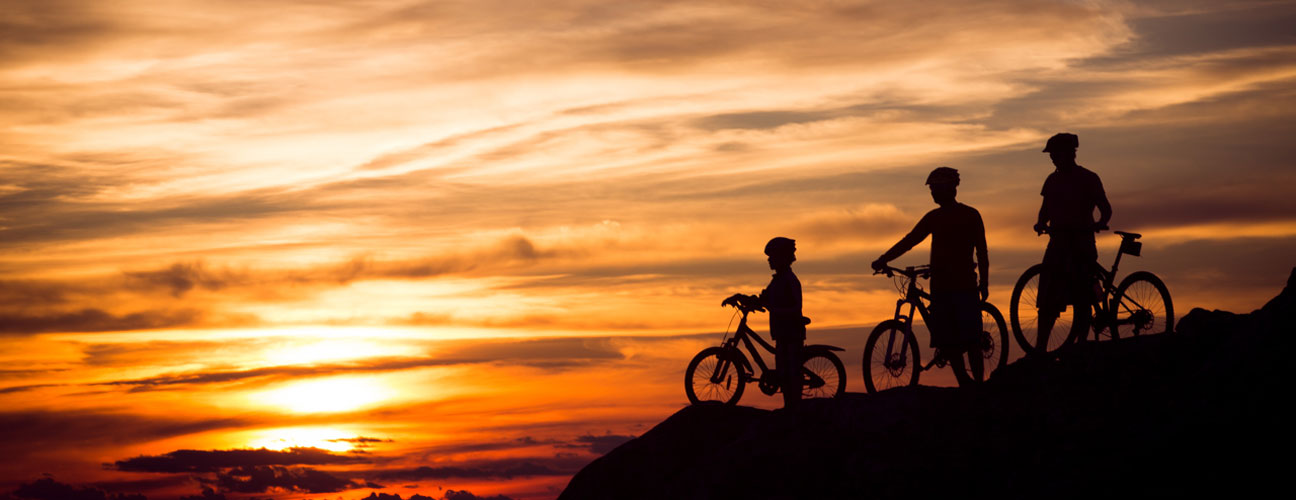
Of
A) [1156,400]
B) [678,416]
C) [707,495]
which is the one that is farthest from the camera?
[678,416]

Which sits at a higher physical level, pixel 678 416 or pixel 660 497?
pixel 678 416

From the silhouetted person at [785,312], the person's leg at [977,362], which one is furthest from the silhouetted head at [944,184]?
the silhouetted person at [785,312]

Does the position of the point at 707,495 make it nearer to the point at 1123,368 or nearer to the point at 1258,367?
the point at 1123,368

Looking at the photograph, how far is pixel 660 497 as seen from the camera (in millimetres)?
17641

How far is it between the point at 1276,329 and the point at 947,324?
401 centimetres

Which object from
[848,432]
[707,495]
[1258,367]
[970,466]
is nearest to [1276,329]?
[1258,367]

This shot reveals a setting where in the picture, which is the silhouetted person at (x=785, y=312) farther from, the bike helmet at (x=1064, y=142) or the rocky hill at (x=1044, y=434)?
the bike helmet at (x=1064, y=142)

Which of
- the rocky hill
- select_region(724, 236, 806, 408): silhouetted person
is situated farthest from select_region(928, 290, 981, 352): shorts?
select_region(724, 236, 806, 408): silhouetted person

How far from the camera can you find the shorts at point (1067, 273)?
16.6 meters

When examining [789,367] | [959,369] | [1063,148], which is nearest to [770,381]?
[789,367]

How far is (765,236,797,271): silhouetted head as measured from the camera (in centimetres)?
1767

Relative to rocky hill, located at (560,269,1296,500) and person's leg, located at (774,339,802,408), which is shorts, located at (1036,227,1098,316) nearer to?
rocky hill, located at (560,269,1296,500)

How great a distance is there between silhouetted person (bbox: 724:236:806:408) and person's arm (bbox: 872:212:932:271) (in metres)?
1.40

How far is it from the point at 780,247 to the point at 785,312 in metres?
0.99
